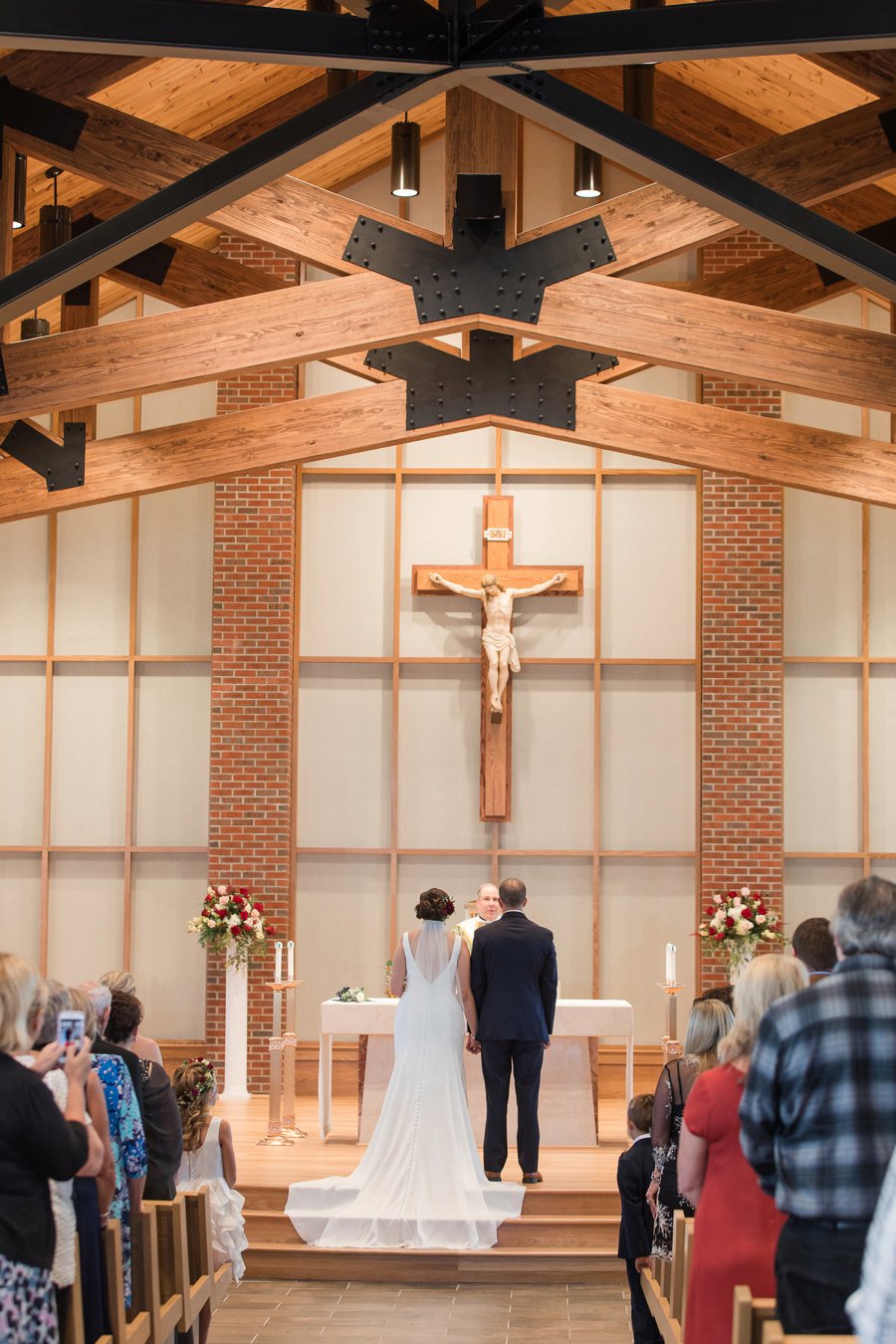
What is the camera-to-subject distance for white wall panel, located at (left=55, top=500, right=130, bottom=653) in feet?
36.4

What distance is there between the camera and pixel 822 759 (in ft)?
35.4

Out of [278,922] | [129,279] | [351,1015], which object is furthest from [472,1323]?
[129,279]

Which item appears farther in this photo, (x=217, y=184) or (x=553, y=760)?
(x=553, y=760)

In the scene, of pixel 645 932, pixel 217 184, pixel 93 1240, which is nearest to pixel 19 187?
pixel 217 184

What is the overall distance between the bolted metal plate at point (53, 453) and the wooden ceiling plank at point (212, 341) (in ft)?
4.30

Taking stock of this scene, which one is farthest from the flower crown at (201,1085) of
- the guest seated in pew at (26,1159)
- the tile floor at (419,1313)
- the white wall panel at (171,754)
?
the white wall panel at (171,754)

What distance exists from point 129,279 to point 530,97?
4.19m

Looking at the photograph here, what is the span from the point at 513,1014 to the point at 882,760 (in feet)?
13.7

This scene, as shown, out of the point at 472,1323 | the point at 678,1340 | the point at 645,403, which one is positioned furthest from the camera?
the point at 645,403

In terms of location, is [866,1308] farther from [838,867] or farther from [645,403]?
[838,867]

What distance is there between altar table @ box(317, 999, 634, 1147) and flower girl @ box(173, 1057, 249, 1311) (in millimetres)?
2763

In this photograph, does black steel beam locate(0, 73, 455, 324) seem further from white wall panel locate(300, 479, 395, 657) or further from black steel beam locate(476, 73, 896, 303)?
white wall panel locate(300, 479, 395, 657)

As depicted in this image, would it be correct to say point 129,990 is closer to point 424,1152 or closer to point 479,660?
point 424,1152

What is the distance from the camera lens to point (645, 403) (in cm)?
822
